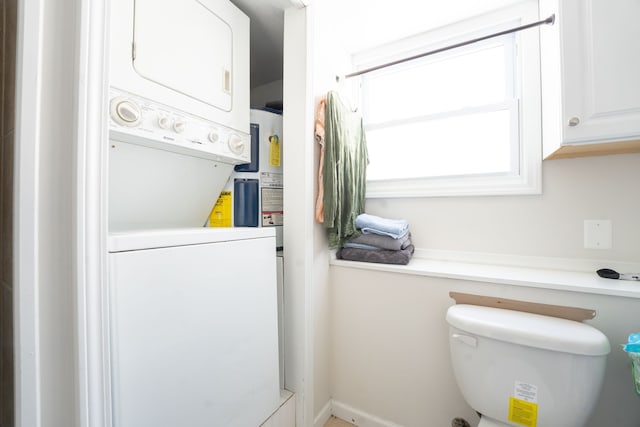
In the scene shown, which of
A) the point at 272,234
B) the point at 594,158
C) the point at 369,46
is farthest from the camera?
the point at 369,46

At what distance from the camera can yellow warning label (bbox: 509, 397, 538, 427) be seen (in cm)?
89

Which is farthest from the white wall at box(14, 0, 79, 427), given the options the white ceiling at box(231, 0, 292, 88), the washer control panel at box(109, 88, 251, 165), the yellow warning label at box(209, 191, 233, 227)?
the white ceiling at box(231, 0, 292, 88)

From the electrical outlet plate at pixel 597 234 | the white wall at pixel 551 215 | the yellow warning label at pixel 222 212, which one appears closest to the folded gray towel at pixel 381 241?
the white wall at pixel 551 215

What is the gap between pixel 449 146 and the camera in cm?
164

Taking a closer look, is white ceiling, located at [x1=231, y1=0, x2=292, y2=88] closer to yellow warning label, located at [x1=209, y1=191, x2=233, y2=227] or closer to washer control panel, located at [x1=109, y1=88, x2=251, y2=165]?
washer control panel, located at [x1=109, y1=88, x2=251, y2=165]

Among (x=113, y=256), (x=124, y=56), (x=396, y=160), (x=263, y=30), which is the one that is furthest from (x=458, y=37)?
(x=113, y=256)

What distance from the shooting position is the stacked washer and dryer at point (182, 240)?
0.66m

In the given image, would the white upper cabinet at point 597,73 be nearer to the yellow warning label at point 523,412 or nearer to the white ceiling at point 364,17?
the white ceiling at point 364,17

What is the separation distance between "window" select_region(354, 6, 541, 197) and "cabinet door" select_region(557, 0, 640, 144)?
1.37 feet

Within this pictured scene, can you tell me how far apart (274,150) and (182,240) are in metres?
0.75

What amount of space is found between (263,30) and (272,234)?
1202 mm

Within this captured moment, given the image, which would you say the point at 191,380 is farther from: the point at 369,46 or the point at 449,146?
the point at 369,46

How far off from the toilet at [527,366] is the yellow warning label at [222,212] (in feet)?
3.80

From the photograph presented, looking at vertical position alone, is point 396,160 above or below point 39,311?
above
